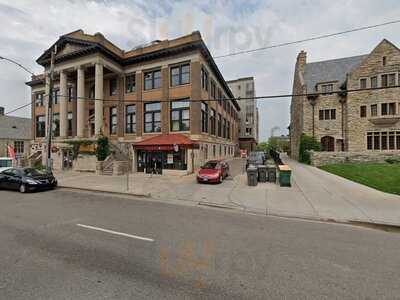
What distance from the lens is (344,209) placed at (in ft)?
27.5

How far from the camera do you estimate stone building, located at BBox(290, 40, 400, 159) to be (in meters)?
25.8

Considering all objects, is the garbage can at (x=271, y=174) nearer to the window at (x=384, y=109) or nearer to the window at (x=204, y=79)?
the window at (x=204, y=79)

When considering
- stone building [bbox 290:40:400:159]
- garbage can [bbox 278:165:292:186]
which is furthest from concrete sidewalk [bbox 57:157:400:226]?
stone building [bbox 290:40:400:159]

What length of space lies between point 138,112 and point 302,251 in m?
21.4

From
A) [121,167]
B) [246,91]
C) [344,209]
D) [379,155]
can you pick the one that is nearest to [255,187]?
[344,209]

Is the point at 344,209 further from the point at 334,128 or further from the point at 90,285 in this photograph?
the point at 334,128

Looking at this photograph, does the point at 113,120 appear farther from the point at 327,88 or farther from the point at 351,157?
the point at 327,88

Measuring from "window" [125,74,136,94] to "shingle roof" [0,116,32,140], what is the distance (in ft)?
106

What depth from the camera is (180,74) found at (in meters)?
21.7

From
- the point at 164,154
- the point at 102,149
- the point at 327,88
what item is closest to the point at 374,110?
the point at 327,88

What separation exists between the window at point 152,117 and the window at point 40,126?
61.1 feet

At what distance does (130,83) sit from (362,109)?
28.4 m

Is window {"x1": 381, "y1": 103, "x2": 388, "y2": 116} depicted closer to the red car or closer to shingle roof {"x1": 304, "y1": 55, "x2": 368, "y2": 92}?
shingle roof {"x1": 304, "y1": 55, "x2": 368, "y2": 92}

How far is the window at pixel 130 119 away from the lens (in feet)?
78.9
